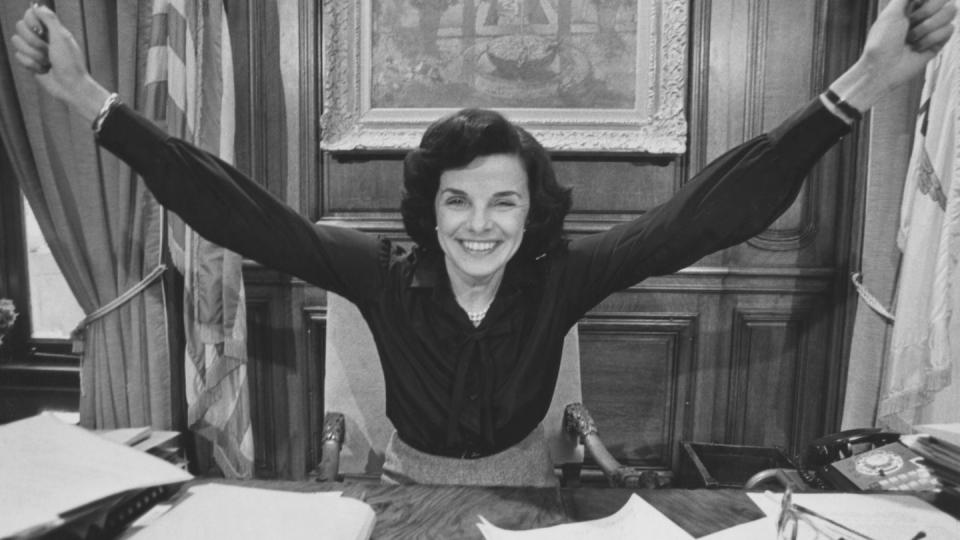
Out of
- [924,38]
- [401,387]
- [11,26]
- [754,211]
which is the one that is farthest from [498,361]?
[11,26]

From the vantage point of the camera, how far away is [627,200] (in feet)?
7.88

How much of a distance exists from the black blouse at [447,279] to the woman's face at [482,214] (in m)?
0.12

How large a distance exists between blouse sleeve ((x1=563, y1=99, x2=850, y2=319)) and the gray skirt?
37 centimetres

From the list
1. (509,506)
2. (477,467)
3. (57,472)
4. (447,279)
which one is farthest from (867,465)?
(57,472)

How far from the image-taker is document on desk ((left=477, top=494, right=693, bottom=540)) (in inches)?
31.3

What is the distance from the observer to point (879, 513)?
839mm

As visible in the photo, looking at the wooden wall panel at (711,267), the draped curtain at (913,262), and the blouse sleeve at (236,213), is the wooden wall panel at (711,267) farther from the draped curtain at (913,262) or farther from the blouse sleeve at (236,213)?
the blouse sleeve at (236,213)

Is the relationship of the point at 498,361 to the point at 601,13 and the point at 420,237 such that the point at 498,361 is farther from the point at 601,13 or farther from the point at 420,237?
the point at 601,13

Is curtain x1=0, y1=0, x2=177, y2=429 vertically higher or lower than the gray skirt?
higher

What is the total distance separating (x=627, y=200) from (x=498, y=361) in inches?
49.4

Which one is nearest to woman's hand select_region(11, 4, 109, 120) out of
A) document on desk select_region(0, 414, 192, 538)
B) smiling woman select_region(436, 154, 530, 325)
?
document on desk select_region(0, 414, 192, 538)

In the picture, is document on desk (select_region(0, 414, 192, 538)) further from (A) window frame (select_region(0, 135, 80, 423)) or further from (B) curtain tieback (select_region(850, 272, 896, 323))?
(A) window frame (select_region(0, 135, 80, 423))

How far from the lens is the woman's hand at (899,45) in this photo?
974 mm

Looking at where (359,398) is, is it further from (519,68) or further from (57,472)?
(519,68)
